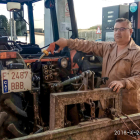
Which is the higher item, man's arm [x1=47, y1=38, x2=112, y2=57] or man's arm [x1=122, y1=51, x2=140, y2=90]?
man's arm [x1=47, y1=38, x2=112, y2=57]

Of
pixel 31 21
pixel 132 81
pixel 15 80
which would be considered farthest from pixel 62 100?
pixel 31 21

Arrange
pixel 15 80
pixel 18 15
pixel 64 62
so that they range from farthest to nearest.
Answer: pixel 18 15, pixel 64 62, pixel 15 80

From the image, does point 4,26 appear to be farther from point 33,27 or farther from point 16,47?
point 33,27

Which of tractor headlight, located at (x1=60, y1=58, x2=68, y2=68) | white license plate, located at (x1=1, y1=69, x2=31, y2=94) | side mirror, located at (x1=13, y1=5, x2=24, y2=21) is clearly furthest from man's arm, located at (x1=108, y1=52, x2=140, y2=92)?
side mirror, located at (x1=13, y1=5, x2=24, y2=21)

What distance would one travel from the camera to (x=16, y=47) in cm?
348

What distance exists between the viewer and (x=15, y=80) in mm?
2164

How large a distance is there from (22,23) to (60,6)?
2.73 metres

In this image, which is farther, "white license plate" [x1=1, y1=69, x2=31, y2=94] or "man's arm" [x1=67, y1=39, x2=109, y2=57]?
"man's arm" [x1=67, y1=39, x2=109, y2=57]

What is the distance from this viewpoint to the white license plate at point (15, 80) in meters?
2.10

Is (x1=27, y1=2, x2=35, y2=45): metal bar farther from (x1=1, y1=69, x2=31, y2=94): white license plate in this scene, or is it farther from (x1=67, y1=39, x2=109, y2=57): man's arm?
(x1=1, y1=69, x2=31, y2=94): white license plate

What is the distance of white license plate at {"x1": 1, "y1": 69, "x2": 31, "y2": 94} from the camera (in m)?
2.10

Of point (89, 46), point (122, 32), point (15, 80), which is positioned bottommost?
point (15, 80)

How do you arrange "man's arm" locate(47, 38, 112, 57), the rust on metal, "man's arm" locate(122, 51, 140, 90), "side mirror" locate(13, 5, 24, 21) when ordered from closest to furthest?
the rust on metal < "man's arm" locate(122, 51, 140, 90) < "man's arm" locate(47, 38, 112, 57) < "side mirror" locate(13, 5, 24, 21)

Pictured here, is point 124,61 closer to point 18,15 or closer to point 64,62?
point 64,62
